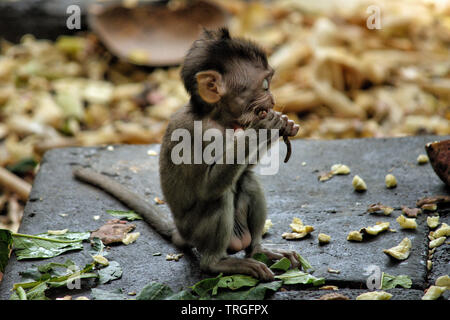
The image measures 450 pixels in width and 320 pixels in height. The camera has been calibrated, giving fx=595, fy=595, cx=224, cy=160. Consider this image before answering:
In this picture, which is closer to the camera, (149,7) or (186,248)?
(186,248)

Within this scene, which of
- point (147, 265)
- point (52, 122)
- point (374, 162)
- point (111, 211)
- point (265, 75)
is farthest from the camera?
point (52, 122)

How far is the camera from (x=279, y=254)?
13.5 feet

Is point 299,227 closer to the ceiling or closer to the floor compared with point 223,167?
closer to the floor

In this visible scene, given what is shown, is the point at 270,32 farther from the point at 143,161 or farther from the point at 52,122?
the point at 143,161

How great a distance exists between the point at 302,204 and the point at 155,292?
1.63 meters

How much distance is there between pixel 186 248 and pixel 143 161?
164cm

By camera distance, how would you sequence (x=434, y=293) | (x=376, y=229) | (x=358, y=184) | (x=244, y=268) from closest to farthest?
(x=434, y=293), (x=244, y=268), (x=376, y=229), (x=358, y=184)

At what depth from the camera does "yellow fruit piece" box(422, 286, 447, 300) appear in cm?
359

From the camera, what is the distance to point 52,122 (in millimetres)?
8336

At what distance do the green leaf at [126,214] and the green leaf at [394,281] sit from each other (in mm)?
1990

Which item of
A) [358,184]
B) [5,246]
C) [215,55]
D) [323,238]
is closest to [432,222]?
[358,184]

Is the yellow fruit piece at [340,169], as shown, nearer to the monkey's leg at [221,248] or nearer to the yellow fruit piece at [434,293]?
the monkey's leg at [221,248]

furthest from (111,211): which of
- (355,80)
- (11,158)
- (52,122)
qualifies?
(355,80)

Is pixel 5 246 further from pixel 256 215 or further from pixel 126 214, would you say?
pixel 256 215
